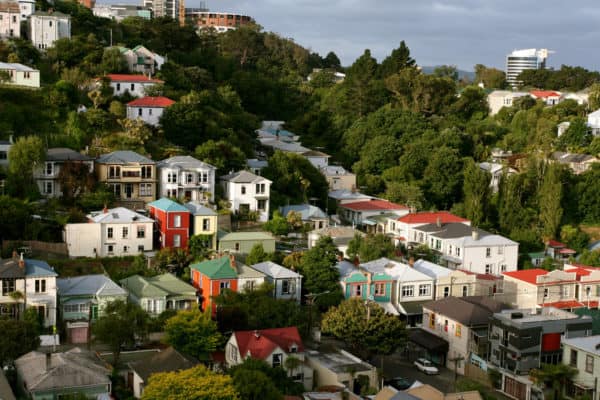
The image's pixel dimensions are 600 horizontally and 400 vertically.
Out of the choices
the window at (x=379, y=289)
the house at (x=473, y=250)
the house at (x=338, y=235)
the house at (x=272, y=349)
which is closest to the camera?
the house at (x=272, y=349)

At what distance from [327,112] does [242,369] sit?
44.0 meters

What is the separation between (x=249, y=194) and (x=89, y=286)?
Result: 12700 mm

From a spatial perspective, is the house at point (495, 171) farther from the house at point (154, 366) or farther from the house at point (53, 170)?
the house at point (154, 366)

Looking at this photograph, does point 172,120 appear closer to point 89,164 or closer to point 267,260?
point 89,164

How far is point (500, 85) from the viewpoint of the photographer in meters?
87.0

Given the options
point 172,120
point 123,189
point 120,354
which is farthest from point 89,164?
point 120,354

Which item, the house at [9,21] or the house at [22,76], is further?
the house at [9,21]

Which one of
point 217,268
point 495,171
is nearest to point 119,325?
point 217,268

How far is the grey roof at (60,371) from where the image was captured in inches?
834

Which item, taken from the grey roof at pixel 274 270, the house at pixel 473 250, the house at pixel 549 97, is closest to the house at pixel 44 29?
the grey roof at pixel 274 270

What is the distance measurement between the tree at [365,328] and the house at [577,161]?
89.6 ft

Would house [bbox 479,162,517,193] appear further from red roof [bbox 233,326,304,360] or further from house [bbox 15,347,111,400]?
house [bbox 15,347,111,400]

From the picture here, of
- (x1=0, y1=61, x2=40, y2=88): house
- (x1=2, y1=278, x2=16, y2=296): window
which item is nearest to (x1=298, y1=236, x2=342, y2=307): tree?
(x1=2, y1=278, x2=16, y2=296): window

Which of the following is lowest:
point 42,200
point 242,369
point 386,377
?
point 386,377
